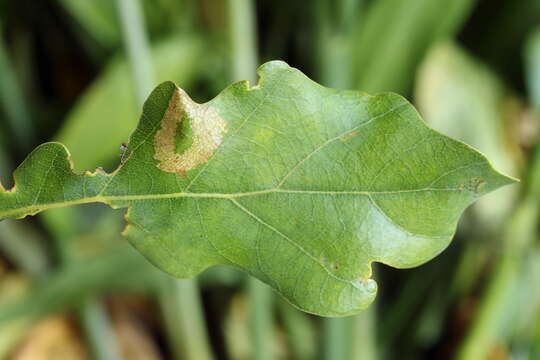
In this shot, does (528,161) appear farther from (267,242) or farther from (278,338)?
(267,242)

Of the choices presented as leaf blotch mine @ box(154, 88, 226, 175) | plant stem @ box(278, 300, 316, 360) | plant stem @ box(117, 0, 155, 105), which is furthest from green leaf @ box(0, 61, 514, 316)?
plant stem @ box(278, 300, 316, 360)

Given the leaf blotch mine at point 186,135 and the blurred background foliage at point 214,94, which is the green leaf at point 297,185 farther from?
the blurred background foliage at point 214,94

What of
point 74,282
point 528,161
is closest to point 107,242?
point 74,282

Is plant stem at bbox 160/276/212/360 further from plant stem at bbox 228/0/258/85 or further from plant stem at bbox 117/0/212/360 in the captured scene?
plant stem at bbox 228/0/258/85

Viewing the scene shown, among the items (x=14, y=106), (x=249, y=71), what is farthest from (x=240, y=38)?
(x=14, y=106)

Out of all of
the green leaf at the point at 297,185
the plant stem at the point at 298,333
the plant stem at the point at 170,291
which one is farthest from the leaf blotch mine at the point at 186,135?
the plant stem at the point at 298,333

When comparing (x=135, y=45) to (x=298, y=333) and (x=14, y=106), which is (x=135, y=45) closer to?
(x=14, y=106)

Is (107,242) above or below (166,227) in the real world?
below
